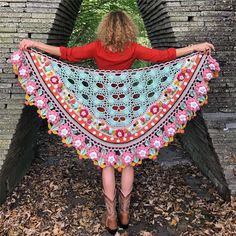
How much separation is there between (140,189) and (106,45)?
2.14m

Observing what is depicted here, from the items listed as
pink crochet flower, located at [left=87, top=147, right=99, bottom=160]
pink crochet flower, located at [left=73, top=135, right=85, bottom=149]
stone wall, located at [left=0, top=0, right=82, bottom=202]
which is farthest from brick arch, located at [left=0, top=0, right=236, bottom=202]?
pink crochet flower, located at [left=87, top=147, right=99, bottom=160]

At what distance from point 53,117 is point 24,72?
514 millimetres

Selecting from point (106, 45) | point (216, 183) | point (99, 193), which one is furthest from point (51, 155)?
point (106, 45)

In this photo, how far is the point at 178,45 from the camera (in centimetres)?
465

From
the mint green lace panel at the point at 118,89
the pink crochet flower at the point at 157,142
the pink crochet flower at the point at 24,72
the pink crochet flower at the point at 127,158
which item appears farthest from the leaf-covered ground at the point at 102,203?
the pink crochet flower at the point at 24,72

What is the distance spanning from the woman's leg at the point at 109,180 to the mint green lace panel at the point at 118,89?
0.45 metres

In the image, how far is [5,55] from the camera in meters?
4.44

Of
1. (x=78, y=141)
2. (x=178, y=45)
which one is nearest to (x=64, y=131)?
(x=78, y=141)

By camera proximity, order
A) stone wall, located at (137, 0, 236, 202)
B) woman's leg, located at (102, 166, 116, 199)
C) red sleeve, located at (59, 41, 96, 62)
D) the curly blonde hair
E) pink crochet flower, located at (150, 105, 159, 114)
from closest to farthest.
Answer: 1. the curly blonde hair
2. red sleeve, located at (59, 41, 96, 62)
3. woman's leg, located at (102, 166, 116, 199)
4. pink crochet flower, located at (150, 105, 159, 114)
5. stone wall, located at (137, 0, 236, 202)

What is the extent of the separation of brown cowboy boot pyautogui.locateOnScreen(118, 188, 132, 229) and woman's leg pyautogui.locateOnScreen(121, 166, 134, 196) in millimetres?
51

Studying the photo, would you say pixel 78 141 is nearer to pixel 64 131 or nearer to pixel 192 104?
pixel 64 131

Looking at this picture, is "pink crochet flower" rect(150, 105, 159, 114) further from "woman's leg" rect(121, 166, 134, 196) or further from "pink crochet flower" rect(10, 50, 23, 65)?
"pink crochet flower" rect(10, 50, 23, 65)

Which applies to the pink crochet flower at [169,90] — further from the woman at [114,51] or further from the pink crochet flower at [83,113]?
the pink crochet flower at [83,113]

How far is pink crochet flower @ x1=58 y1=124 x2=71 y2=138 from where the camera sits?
3639mm
